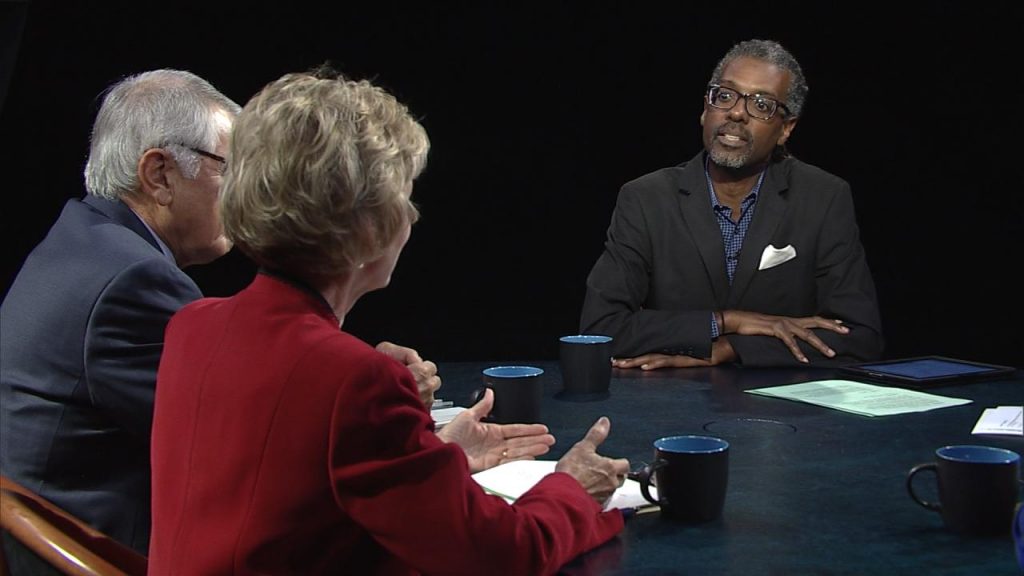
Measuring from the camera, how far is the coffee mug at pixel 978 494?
4.75 feet

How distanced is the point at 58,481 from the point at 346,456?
2.55 ft

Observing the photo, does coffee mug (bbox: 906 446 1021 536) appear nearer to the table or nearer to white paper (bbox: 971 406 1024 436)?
the table

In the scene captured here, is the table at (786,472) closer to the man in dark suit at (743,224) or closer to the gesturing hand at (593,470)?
the gesturing hand at (593,470)

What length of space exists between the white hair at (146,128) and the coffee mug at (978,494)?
1354 millimetres

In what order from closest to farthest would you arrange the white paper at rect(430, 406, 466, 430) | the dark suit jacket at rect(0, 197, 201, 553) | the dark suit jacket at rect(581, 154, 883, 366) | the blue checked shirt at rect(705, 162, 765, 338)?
the dark suit jacket at rect(0, 197, 201, 553) → the white paper at rect(430, 406, 466, 430) → the dark suit jacket at rect(581, 154, 883, 366) → the blue checked shirt at rect(705, 162, 765, 338)

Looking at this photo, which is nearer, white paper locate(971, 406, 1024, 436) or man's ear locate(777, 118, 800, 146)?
white paper locate(971, 406, 1024, 436)

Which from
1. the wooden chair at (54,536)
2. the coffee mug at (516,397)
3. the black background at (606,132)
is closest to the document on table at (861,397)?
the coffee mug at (516,397)

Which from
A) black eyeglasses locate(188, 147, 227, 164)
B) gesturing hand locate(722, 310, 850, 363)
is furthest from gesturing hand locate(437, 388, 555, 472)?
gesturing hand locate(722, 310, 850, 363)

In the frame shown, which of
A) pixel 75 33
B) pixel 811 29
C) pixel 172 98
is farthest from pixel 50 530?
pixel 811 29

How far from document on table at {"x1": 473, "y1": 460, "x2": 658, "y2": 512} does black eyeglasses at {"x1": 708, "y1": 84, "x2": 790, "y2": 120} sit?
181cm

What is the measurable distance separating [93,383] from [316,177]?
2.21ft

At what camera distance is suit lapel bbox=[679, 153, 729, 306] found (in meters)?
3.30

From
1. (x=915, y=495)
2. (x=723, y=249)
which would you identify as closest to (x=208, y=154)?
(x=915, y=495)

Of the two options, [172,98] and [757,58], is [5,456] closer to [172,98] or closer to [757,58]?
[172,98]
